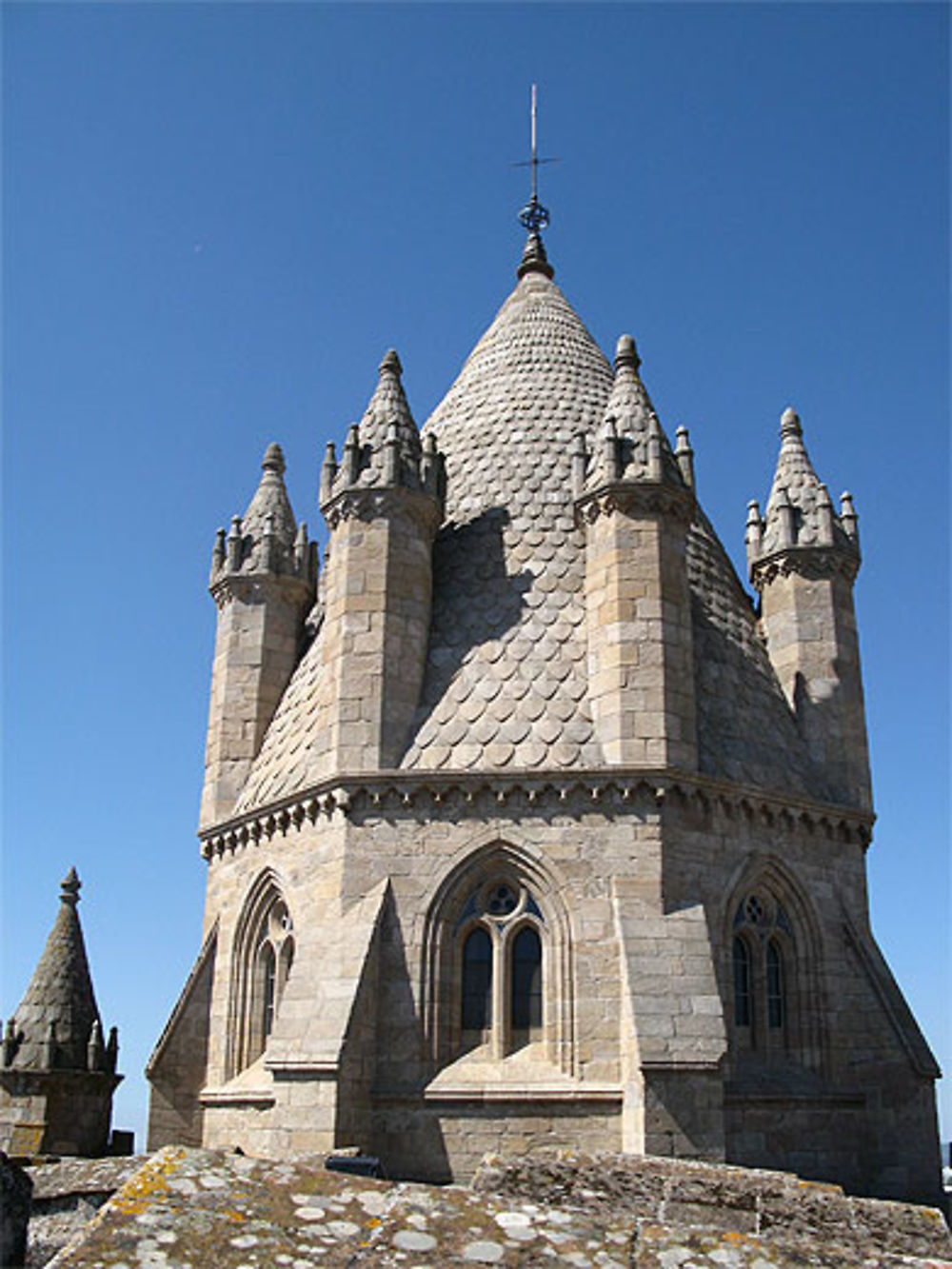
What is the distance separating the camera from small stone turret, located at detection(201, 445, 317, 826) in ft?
70.6

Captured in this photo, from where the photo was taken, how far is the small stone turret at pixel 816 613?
2066 centimetres

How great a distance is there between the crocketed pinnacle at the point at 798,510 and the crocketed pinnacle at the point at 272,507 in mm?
8811

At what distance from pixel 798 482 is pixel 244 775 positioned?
37.1 ft

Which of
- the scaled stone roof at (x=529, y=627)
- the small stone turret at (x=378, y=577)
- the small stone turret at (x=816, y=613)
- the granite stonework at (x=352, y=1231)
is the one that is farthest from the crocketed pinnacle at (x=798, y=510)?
the granite stonework at (x=352, y=1231)

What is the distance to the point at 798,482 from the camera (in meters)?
22.7

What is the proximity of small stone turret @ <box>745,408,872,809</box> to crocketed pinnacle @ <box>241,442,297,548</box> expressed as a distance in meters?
8.62

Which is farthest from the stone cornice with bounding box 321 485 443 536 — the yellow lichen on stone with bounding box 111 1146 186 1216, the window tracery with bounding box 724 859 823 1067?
the yellow lichen on stone with bounding box 111 1146 186 1216

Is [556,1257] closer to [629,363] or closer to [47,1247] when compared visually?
[47,1247]

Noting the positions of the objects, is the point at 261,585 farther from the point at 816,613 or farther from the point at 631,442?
the point at 816,613

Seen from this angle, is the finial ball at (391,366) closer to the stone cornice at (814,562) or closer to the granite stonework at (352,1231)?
the stone cornice at (814,562)

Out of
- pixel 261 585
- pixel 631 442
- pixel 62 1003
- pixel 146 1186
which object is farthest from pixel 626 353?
pixel 146 1186

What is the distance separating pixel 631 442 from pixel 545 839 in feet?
21.6

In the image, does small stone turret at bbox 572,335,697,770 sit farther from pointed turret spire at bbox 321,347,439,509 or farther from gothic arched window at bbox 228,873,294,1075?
gothic arched window at bbox 228,873,294,1075

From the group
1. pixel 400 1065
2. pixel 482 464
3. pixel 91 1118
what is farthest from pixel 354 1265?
pixel 482 464
